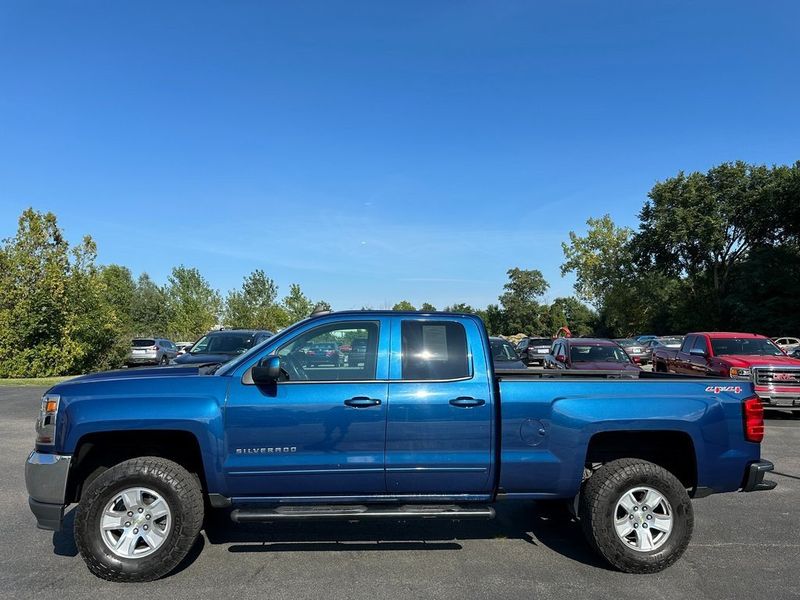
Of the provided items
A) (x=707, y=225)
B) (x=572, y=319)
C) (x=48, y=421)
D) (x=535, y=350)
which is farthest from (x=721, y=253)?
(x=572, y=319)

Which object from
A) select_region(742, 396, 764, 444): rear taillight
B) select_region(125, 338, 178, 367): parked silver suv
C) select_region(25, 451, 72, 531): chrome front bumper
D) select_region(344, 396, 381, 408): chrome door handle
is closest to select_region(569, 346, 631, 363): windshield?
select_region(742, 396, 764, 444): rear taillight

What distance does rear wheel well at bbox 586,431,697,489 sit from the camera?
476cm

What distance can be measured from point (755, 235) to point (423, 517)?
50.0 meters

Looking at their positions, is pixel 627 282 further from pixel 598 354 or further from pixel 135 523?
pixel 135 523

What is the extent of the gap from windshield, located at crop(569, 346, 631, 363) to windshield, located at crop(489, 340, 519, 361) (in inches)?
97.1

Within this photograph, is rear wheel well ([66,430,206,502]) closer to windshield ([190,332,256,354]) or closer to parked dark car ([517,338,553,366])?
windshield ([190,332,256,354])

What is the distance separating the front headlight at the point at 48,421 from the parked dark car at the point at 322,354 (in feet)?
6.21

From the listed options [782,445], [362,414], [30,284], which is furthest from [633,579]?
[30,284]

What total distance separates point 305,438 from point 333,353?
0.76m

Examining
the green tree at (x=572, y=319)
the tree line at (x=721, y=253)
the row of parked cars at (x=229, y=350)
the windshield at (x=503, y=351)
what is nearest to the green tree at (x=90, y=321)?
the row of parked cars at (x=229, y=350)

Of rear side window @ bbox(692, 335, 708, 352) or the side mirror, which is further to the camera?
rear side window @ bbox(692, 335, 708, 352)

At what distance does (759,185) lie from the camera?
43.7 m

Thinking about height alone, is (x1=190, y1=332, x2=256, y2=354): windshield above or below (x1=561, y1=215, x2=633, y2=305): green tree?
below

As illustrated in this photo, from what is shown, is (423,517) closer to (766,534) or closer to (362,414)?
(362,414)
